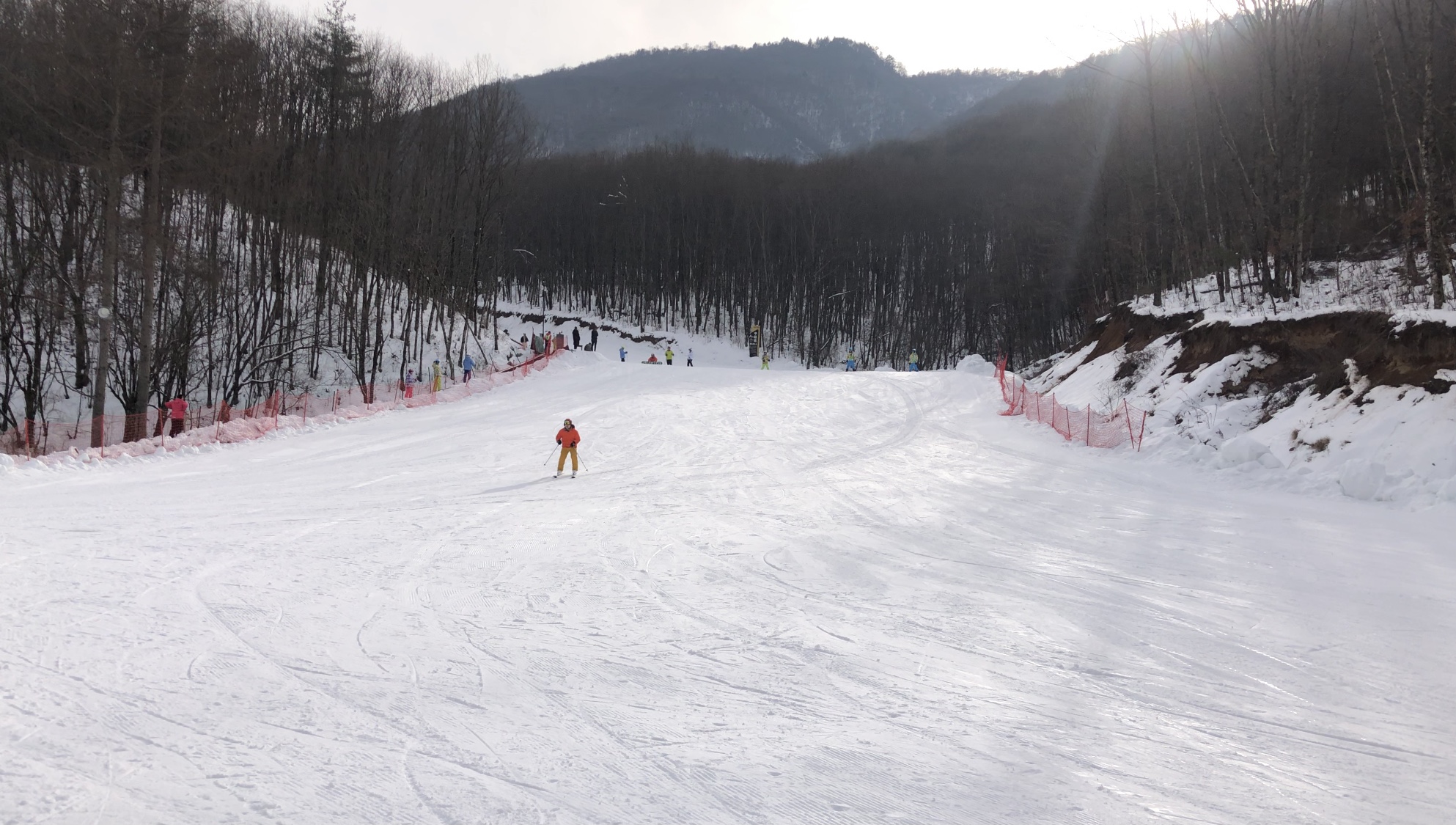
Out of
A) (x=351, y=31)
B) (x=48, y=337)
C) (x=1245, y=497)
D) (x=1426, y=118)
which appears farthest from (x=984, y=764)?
(x=351, y=31)

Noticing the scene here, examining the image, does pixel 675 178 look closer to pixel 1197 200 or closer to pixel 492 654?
pixel 1197 200

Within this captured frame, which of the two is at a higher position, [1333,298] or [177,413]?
[1333,298]

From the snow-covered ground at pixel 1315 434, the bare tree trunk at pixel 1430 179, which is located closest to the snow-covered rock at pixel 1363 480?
the snow-covered ground at pixel 1315 434

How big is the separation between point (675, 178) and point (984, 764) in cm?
8780

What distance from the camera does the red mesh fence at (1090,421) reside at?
18656mm

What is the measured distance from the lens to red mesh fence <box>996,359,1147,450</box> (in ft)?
61.2

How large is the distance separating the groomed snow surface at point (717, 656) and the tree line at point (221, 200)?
13363mm

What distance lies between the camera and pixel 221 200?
98.4 ft

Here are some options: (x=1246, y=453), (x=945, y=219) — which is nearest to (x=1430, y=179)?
(x=1246, y=453)

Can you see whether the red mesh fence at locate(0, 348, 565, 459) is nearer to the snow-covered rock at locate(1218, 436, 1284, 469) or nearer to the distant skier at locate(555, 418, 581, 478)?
the distant skier at locate(555, 418, 581, 478)

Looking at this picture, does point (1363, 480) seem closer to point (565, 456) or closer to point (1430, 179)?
point (1430, 179)

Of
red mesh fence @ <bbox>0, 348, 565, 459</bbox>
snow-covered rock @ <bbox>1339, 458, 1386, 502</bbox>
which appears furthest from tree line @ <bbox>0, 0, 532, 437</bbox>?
snow-covered rock @ <bbox>1339, 458, 1386, 502</bbox>

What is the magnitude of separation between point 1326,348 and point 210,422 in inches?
1151

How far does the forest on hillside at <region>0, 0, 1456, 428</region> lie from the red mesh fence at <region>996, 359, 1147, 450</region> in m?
5.91
